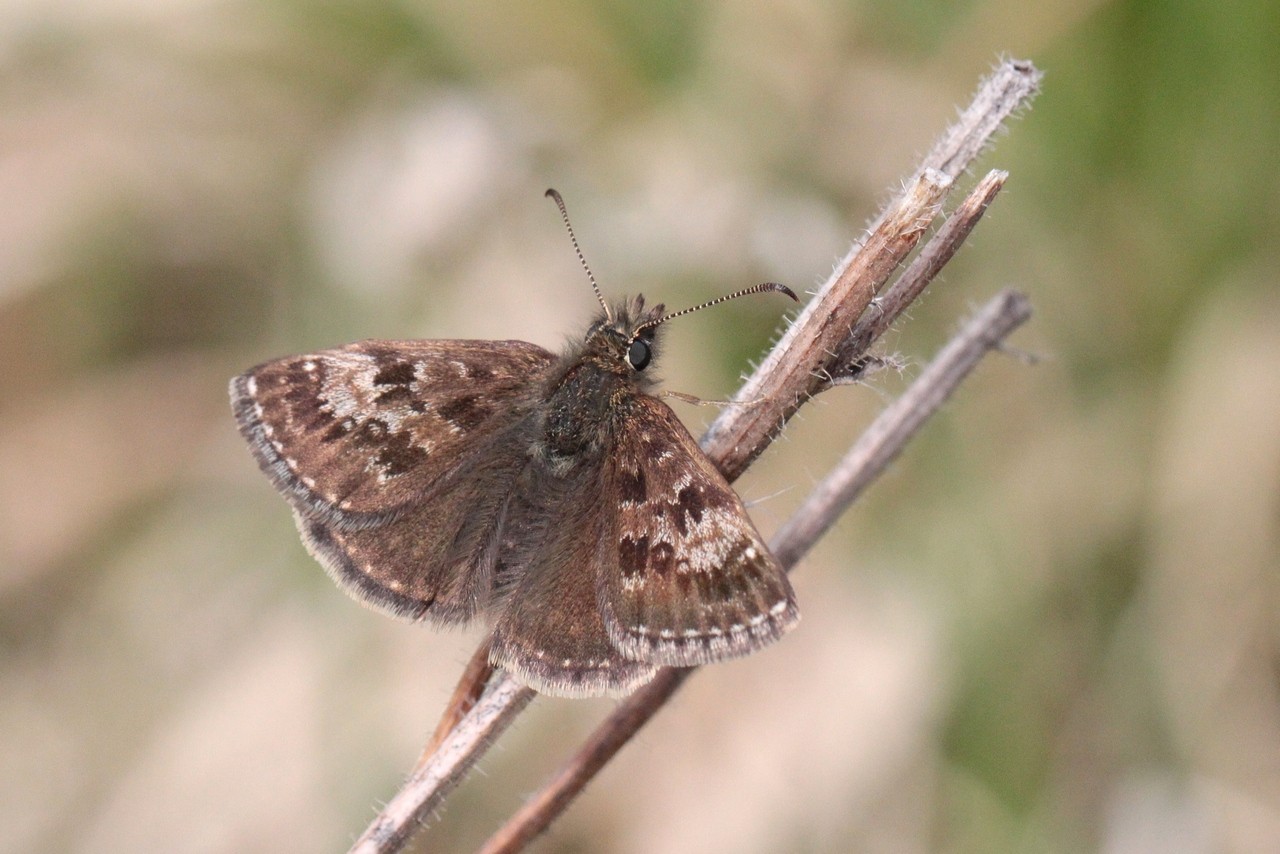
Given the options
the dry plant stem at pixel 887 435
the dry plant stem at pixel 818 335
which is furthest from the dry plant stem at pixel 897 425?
the dry plant stem at pixel 818 335

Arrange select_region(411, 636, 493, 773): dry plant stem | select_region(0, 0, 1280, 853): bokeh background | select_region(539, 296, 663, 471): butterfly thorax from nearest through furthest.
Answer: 1. select_region(411, 636, 493, 773): dry plant stem
2. select_region(539, 296, 663, 471): butterfly thorax
3. select_region(0, 0, 1280, 853): bokeh background

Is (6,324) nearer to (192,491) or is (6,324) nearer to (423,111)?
(192,491)

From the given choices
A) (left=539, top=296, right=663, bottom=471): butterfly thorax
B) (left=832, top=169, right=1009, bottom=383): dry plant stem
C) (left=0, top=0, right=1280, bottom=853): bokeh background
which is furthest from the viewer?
(left=0, top=0, right=1280, bottom=853): bokeh background

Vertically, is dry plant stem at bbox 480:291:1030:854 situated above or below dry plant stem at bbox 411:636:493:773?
above

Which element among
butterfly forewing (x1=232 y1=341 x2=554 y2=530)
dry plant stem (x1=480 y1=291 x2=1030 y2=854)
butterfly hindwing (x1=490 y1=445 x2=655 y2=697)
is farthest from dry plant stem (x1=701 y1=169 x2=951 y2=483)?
butterfly forewing (x1=232 y1=341 x2=554 y2=530)

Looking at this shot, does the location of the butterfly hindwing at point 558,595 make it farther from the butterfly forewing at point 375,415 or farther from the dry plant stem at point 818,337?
the butterfly forewing at point 375,415

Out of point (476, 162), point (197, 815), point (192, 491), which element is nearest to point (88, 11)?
point (476, 162)

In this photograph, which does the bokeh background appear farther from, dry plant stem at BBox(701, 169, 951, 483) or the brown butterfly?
dry plant stem at BBox(701, 169, 951, 483)
